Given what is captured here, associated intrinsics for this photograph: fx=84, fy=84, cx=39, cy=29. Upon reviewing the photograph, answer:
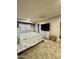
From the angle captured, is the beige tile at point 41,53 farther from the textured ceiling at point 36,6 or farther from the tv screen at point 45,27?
the tv screen at point 45,27

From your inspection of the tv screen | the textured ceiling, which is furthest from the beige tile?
the tv screen

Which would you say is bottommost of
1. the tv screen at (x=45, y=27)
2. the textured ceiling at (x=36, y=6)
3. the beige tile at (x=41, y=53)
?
the beige tile at (x=41, y=53)

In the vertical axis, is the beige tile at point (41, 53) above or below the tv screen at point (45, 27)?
below

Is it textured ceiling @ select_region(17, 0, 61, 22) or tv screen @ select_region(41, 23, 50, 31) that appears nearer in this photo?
textured ceiling @ select_region(17, 0, 61, 22)

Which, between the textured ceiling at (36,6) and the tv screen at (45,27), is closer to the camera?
the textured ceiling at (36,6)

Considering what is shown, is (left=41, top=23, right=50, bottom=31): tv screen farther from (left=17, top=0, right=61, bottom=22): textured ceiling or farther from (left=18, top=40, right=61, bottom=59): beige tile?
(left=18, top=40, right=61, bottom=59): beige tile

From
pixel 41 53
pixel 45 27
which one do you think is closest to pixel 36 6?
pixel 41 53

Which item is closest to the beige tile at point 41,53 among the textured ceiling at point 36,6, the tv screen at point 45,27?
the textured ceiling at point 36,6

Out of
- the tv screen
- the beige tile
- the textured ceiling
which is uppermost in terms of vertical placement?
the textured ceiling
